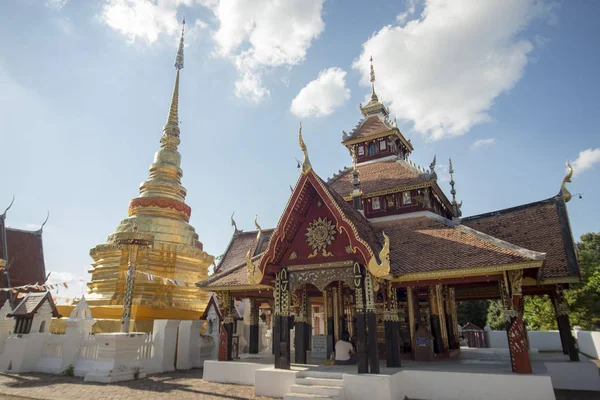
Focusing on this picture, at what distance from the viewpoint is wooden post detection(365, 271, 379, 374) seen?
9648 millimetres

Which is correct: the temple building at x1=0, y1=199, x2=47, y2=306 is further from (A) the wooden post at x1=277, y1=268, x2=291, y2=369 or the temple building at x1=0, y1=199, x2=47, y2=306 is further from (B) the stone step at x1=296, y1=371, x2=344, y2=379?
(B) the stone step at x1=296, y1=371, x2=344, y2=379

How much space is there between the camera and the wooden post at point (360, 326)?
971 cm

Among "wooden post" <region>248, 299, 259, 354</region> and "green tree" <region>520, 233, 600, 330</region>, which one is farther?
"green tree" <region>520, 233, 600, 330</region>

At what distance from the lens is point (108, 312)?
59.8 ft

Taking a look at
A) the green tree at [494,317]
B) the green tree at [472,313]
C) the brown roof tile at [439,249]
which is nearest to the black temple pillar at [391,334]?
the brown roof tile at [439,249]

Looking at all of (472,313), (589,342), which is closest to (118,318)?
(589,342)

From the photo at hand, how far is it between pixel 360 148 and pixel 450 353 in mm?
10419

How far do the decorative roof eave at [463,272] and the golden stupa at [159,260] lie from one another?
10425mm

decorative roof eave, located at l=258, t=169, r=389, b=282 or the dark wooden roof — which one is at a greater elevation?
decorative roof eave, located at l=258, t=169, r=389, b=282

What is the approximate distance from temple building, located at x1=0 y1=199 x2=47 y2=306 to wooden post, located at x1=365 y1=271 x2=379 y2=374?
23409 mm

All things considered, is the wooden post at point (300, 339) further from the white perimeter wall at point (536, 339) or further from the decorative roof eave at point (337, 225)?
the white perimeter wall at point (536, 339)

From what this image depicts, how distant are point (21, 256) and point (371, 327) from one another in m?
26.7

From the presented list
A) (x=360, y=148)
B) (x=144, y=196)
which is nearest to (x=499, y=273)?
(x=360, y=148)

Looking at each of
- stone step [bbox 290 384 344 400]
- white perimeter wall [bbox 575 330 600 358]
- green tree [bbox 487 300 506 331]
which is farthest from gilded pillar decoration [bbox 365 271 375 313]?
green tree [bbox 487 300 506 331]
